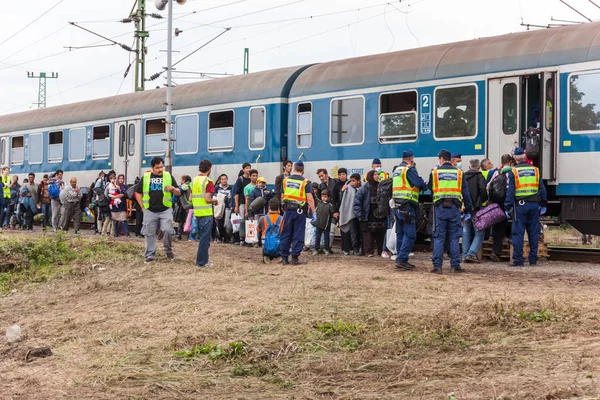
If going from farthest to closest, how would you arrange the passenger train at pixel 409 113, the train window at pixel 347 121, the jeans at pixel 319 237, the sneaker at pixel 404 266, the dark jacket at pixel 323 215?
1. the train window at pixel 347 121
2. the jeans at pixel 319 237
3. the dark jacket at pixel 323 215
4. the passenger train at pixel 409 113
5. the sneaker at pixel 404 266

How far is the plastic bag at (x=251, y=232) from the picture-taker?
17.5 metres

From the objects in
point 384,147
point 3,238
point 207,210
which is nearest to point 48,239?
point 3,238

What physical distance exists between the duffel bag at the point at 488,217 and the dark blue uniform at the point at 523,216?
17 centimetres

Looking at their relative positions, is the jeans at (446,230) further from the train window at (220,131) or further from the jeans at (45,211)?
the jeans at (45,211)

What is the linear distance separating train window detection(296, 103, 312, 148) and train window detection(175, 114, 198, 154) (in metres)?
3.88

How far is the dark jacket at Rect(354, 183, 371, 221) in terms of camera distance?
15.2 m

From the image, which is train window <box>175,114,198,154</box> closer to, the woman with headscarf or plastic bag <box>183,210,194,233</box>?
plastic bag <box>183,210,194,233</box>

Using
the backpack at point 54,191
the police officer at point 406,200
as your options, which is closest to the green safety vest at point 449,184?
the police officer at point 406,200

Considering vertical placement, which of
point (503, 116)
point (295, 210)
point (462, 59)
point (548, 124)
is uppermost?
point (462, 59)

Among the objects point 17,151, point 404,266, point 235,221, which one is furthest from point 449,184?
point 17,151

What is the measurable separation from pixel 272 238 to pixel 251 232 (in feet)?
11.8

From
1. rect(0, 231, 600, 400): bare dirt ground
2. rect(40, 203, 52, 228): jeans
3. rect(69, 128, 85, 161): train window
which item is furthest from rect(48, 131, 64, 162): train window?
rect(0, 231, 600, 400): bare dirt ground

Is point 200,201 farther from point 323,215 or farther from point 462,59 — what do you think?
point 462,59

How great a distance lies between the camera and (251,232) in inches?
694
